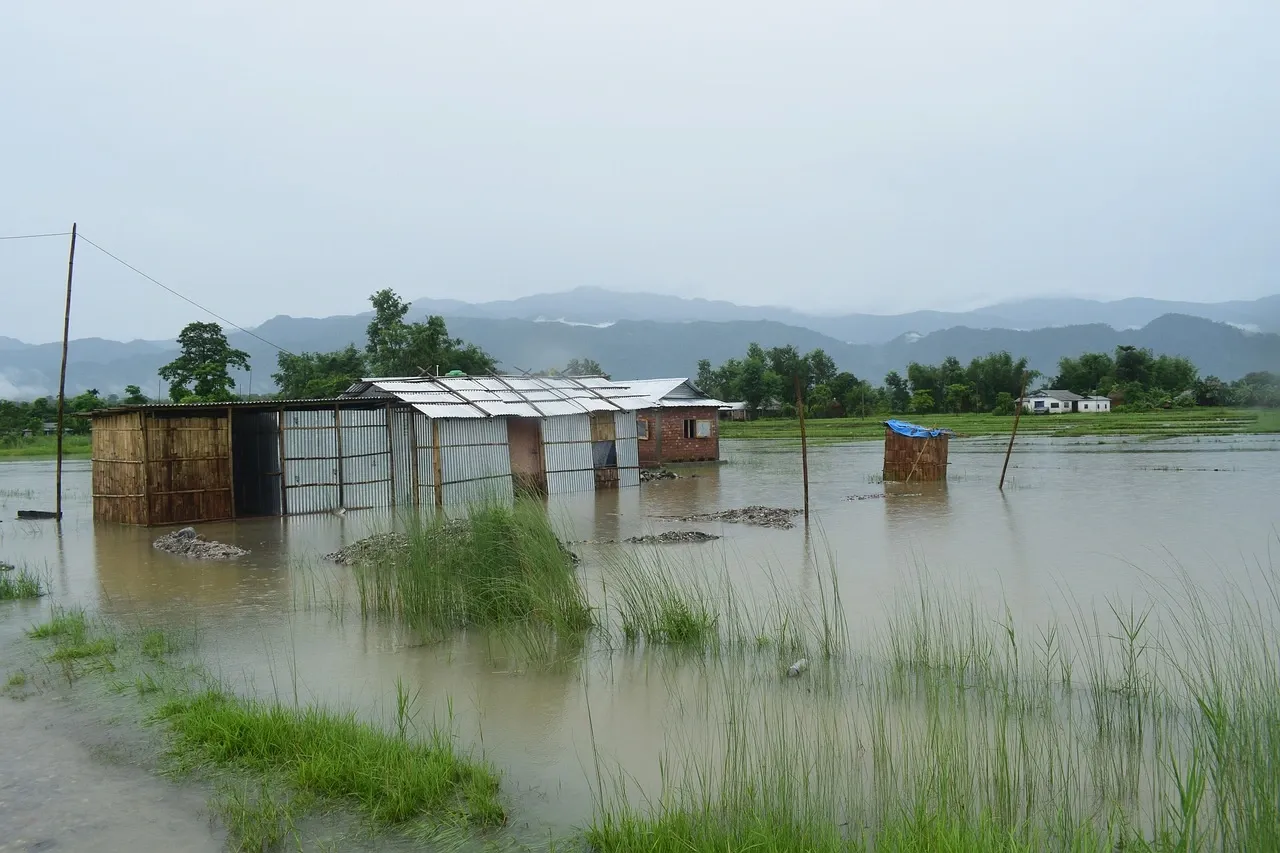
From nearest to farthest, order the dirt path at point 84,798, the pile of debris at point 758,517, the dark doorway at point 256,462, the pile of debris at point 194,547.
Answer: the dirt path at point 84,798 → the pile of debris at point 194,547 → the pile of debris at point 758,517 → the dark doorway at point 256,462

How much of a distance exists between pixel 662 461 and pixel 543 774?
1086 inches

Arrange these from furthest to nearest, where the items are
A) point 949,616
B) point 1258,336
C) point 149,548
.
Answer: point 149,548 → point 949,616 → point 1258,336

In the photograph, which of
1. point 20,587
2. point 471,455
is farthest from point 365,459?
point 20,587

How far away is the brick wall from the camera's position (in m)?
32.5

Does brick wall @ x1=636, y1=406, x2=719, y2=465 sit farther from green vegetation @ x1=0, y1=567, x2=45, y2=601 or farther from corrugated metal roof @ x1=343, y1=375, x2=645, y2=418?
green vegetation @ x1=0, y1=567, x2=45, y2=601

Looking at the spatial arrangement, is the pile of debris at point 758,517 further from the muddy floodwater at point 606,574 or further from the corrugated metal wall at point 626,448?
the corrugated metal wall at point 626,448

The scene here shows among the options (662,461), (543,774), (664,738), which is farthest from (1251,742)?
(662,461)

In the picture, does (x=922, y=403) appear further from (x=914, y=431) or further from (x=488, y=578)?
(x=488, y=578)

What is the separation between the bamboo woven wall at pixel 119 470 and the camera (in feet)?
56.8

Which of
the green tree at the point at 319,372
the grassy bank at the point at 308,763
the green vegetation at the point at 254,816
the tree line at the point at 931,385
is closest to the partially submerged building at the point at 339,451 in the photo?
the grassy bank at the point at 308,763

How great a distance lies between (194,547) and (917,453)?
16628 millimetres

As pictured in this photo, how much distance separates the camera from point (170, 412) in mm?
17234

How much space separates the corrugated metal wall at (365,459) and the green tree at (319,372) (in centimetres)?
2492

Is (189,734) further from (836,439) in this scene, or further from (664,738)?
(836,439)
